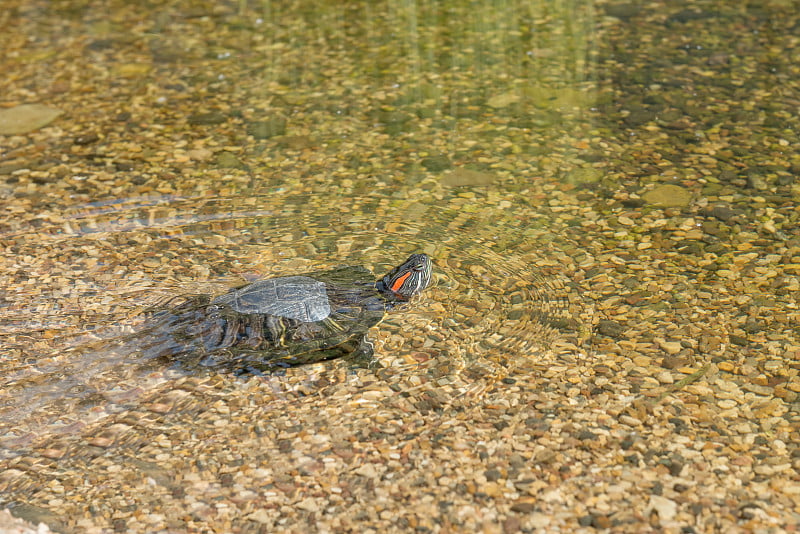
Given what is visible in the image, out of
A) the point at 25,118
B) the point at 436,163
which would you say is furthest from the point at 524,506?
the point at 25,118

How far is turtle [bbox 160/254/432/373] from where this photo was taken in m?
4.22

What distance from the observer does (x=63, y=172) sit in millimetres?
6395

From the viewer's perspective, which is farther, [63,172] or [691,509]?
[63,172]

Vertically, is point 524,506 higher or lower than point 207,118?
lower

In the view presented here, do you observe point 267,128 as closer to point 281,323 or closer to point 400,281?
point 400,281

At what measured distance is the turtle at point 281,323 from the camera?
13.9 feet

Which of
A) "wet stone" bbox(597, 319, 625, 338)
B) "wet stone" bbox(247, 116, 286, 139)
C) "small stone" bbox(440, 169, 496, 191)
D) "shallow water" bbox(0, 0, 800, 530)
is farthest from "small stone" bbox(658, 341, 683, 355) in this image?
"wet stone" bbox(247, 116, 286, 139)

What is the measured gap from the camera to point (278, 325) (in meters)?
4.22

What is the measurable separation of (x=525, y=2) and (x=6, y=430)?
25.0ft

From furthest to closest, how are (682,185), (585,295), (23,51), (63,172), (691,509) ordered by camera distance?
1. (23,51)
2. (63,172)
3. (682,185)
4. (585,295)
5. (691,509)

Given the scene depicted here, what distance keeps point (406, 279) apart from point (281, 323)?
762 mm

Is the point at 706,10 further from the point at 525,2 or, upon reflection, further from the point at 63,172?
the point at 63,172

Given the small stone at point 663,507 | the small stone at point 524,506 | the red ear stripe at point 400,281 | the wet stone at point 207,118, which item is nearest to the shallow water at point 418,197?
the wet stone at point 207,118

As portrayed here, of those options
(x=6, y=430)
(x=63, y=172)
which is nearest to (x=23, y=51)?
(x=63, y=172)
